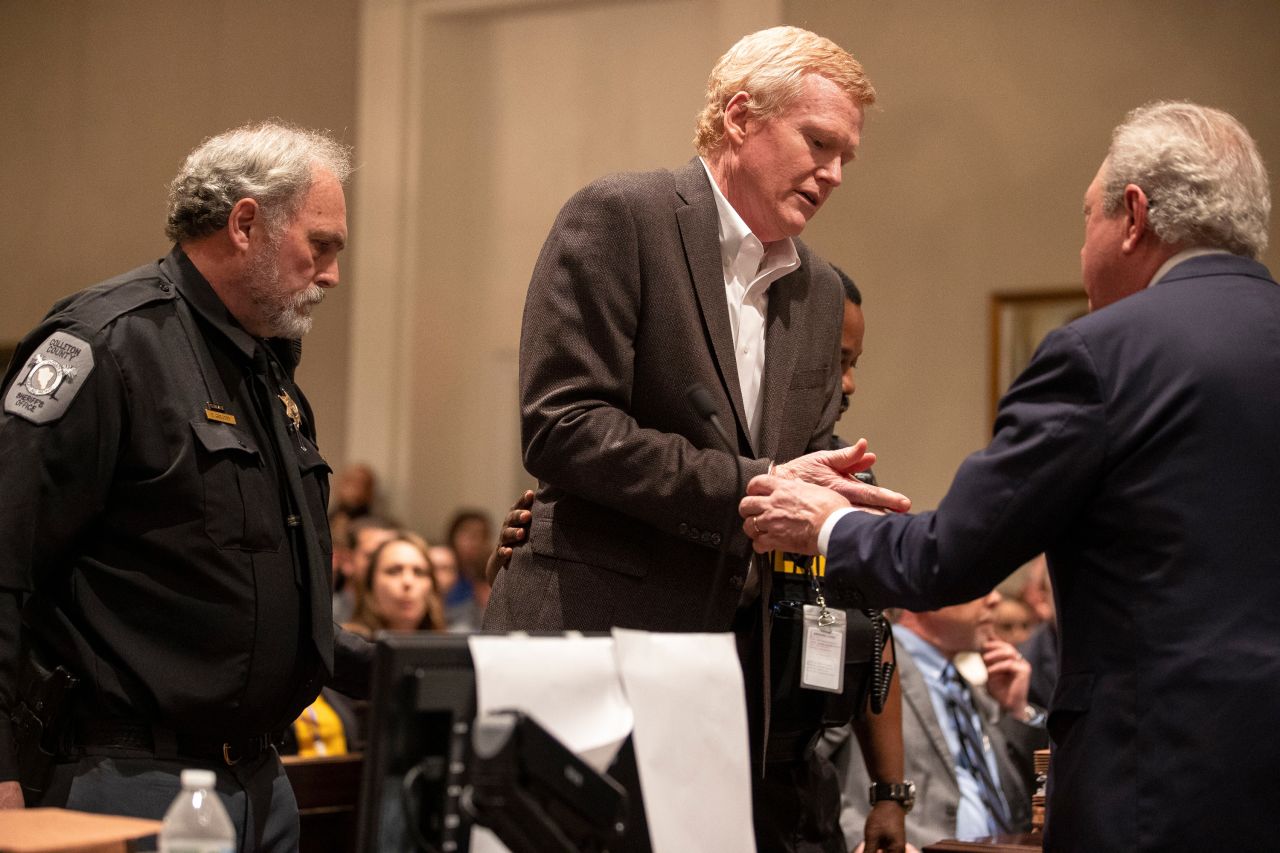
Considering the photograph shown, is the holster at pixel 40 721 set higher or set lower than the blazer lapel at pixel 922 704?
higher

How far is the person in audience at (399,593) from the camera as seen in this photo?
5867 millimetres

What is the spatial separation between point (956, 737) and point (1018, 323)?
425 centimetres

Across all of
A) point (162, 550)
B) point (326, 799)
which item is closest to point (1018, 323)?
point (326, 799)

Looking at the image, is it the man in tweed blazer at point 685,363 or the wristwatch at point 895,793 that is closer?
the man in tweed blazer at point 685,363

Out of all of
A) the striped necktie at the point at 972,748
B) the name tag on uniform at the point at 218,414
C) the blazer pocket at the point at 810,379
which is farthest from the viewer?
the striped necktie at the point at 972,748

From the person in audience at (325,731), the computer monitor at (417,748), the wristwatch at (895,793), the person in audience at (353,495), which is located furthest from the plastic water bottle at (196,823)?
the person in audience at (353,495)

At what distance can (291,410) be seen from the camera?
2621 mm

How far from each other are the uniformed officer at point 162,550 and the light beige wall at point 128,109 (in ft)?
26.3

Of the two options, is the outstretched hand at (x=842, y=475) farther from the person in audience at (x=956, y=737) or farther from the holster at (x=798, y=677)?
the person in audience at (x=956, y=737)

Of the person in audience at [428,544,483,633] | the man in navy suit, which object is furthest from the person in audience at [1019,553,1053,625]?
the man in navy suit

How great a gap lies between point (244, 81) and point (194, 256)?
8929 millimetres

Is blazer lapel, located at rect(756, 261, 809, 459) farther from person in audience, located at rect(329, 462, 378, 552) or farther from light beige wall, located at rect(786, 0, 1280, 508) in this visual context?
person in audience, located at rect(329, 462, 378, 552)

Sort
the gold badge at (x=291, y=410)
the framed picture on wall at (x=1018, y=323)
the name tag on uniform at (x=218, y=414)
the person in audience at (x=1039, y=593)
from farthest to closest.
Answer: the framed picture on wall at (x=1018, y=323)
the person in audience at (x=1039, y=593)
the gold badge at (x=291, y=410)
the name tag on uniform at (x=218, y=414)

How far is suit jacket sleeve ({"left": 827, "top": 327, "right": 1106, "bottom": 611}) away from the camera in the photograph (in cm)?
195
